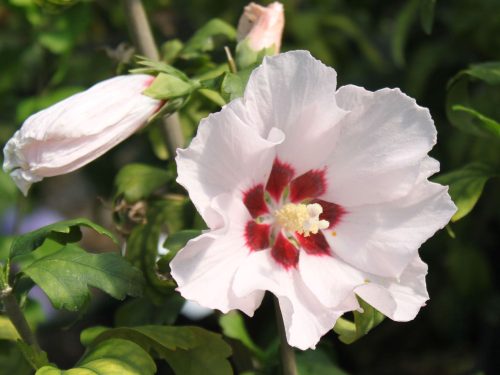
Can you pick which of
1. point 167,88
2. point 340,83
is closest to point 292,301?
point 167,88

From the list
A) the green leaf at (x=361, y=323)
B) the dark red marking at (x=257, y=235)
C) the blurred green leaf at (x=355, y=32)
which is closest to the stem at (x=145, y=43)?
the dark red marking at (x=257, y=235)

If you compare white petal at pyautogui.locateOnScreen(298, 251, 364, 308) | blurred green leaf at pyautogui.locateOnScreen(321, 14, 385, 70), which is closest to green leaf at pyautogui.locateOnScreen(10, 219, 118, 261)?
white petal at pyautogui.locateOnScreen(298, 251, 364, 308)

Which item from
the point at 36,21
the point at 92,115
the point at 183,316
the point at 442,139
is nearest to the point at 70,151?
the point at 92,115

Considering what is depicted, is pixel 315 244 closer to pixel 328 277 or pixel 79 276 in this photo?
pixel 328 277

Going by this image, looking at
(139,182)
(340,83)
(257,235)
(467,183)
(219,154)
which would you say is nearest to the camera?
(219,154)

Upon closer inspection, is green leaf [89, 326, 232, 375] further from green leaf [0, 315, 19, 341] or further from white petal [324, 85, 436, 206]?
white petal [324, 85, 436, 206]

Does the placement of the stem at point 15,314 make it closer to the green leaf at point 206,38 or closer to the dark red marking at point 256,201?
the dark red marking at point 256,201

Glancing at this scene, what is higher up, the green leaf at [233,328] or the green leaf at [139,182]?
the green leaf at [139,182]
